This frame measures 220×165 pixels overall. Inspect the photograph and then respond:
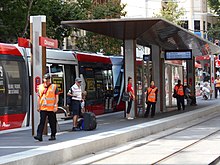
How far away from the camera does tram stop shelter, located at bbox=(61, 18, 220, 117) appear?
62.0ft

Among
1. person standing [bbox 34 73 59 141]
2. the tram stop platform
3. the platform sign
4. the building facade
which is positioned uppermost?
the building facade

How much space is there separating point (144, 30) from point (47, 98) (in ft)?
25.8

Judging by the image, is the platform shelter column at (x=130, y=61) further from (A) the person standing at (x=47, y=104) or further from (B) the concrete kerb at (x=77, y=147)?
(A) the person standing at (x=47, y=104)

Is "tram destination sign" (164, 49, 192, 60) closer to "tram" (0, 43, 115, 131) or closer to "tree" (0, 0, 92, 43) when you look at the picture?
"tram" (0, 43, 115, 131)

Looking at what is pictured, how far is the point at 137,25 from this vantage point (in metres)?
19.1

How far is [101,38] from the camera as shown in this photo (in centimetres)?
3716

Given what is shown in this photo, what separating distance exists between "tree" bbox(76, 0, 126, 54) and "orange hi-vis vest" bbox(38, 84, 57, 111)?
23.8m

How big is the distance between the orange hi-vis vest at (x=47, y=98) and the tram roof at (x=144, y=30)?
5.79 m

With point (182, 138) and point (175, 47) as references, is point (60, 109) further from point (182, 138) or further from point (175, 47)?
point (175, 47)

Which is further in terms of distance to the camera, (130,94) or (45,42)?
(130,94)

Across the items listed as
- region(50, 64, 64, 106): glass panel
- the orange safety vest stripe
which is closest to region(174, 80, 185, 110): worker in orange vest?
the orange safety vest stripe

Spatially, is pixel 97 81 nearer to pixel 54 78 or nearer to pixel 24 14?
pixel 54 78

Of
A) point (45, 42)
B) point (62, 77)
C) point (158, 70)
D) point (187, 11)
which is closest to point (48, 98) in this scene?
A: point (45, 42)

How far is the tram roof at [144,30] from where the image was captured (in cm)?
1862
